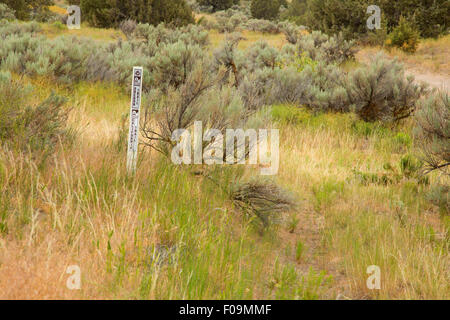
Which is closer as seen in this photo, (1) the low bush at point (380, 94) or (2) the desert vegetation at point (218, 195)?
(2) the desert vegetation at point (218, 195)

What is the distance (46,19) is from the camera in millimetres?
29484

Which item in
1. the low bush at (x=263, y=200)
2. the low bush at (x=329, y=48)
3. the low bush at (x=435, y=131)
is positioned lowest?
the low bush at (x=263, y=200)

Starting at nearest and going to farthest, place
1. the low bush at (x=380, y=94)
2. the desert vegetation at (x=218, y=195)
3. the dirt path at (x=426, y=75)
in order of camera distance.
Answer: the desert vegetation at (x=218, y=195), the low bush at (x=380, y=94), the dirt path at (x=426, y=75)

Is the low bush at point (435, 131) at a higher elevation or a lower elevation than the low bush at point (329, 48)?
lower

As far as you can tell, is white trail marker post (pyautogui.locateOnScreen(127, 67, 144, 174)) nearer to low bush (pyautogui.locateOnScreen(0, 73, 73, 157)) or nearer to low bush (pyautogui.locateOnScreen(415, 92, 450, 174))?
low bush (pyautogui.locateOnScreen(0, 73, 73, 157))

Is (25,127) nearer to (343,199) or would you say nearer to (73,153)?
(73,153)

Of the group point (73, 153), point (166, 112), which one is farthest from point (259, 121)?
point (73, 153)

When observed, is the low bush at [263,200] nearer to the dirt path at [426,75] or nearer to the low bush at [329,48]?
the low bush at [329,48]

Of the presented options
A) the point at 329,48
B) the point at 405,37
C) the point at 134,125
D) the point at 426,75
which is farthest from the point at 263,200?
the point at 405,37

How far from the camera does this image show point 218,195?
4969mm

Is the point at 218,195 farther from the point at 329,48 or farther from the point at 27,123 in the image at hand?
the point at 329,48

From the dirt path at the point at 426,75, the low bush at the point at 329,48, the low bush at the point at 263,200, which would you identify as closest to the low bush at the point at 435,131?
the low bush at the point at 263,200

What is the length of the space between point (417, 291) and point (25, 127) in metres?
3.89

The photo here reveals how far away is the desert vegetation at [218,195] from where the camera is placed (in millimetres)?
3279
